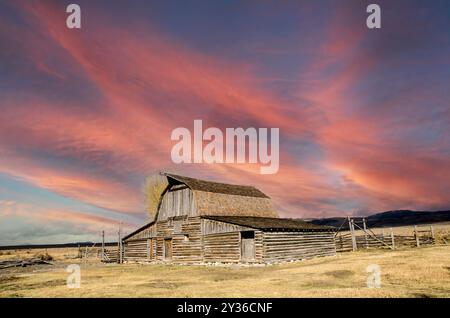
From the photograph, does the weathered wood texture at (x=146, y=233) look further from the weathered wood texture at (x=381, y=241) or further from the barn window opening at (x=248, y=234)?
the weathered wood texture at (x=381, y=241)

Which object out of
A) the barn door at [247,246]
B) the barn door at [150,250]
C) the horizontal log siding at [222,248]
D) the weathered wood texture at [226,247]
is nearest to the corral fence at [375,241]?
the barn door at [247,246]

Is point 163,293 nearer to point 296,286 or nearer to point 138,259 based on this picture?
point 296,286

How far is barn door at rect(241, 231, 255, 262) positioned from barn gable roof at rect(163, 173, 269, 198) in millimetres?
7038

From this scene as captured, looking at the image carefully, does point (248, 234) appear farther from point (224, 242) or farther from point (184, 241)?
point (184, 241)

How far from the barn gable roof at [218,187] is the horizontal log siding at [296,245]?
29.2 ft

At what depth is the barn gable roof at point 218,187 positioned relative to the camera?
36.4m

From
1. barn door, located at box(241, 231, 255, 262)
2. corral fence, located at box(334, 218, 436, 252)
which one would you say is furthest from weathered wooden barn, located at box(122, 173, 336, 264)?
corral fence, located at box(334, 218, 436, 252)

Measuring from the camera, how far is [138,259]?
39.2 meters

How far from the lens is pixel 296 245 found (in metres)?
33.4

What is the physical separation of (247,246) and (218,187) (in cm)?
1030

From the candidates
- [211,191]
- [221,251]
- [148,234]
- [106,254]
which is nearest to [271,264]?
[221,251]

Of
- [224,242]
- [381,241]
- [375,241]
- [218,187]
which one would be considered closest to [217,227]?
[224,242]

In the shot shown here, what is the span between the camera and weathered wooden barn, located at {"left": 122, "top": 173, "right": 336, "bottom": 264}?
30.7m
